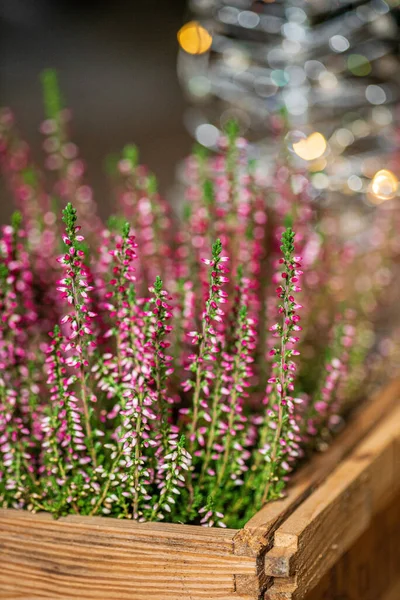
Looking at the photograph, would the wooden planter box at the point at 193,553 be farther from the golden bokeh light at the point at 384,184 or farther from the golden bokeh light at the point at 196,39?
the golden bokeh light at the point at 196,39

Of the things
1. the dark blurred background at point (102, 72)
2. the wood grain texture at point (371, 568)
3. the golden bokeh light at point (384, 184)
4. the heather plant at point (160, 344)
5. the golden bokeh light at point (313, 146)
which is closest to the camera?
the heather plant at point (160, 344)

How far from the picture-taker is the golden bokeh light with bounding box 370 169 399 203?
4.22 ft

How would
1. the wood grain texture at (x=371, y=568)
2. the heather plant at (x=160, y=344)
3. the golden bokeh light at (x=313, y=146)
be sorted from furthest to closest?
the golden bokeh light at (x=313, y=146), the wood grain texture at (x=371, y=568), the heather plant at (x=160, y=344)

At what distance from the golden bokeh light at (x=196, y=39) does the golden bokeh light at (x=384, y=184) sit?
454mm

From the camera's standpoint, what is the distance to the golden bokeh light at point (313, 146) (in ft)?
4.65

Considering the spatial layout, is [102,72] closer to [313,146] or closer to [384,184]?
[313,146]

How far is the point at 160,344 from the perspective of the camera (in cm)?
83

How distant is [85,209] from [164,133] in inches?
77.3

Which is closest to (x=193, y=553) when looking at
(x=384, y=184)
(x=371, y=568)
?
(x=371, y=568)

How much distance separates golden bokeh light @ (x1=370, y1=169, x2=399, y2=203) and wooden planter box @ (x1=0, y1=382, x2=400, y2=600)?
47 cm

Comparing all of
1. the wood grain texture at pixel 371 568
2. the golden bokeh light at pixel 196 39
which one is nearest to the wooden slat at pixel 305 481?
the wood grain texture at pixel 371 568

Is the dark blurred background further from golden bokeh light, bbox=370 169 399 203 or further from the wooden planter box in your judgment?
the wooden planter box

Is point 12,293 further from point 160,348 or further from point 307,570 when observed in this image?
point 307,570

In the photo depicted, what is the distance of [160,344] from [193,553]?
0.73 ft
